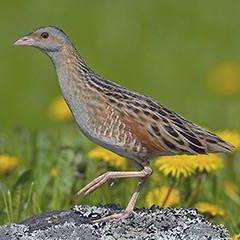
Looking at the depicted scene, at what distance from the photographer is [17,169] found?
26.8ft

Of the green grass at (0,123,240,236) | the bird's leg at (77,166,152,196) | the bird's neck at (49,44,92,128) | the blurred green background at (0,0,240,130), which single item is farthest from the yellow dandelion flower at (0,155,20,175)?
the blurred green background at (0,0,240,130)

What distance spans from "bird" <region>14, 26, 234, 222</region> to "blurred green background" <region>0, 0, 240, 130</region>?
19.6 ft

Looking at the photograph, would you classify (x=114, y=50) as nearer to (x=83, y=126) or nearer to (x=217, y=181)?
(x=217, y=181)

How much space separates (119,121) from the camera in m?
5.60

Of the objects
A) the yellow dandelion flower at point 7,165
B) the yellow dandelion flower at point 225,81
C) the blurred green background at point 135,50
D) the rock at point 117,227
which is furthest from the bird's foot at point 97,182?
the yellow dandelion flower at point 225,81

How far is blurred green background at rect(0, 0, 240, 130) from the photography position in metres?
13.1

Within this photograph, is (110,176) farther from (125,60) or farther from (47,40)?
(125,60)

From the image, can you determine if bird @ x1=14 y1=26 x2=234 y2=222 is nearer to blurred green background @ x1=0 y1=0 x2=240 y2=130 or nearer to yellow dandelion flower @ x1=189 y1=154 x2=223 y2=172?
yellow dandelion flower @ x1=189 y1=154 x2=223 y2=172

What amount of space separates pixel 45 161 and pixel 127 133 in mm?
3046

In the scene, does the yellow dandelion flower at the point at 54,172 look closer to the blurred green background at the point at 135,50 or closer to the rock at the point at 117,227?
the rock at the point at 117,227

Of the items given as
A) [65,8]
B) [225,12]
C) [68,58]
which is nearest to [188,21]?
[225,12]

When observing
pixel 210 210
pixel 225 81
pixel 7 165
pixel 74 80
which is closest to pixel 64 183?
pixel 7 165

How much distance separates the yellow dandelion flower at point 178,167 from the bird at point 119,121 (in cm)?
108

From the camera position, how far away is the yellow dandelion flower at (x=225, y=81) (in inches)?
535
